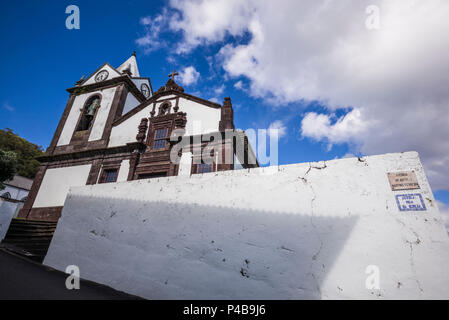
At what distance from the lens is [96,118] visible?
1438 centimetres

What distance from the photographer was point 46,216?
39.1ft

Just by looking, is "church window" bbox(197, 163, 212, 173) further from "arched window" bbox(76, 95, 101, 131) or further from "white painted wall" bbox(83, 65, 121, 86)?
"white painted wall" bbox(83, 65, 121, 86)

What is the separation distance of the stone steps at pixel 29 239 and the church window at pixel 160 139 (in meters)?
5.68

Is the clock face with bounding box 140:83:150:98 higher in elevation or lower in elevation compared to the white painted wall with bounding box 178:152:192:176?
higher

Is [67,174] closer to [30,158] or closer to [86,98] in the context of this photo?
[86,98]

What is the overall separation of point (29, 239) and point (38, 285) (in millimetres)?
4649

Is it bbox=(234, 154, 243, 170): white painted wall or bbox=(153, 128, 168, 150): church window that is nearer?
bbox=(234, 154, 243, 170): white painted wall

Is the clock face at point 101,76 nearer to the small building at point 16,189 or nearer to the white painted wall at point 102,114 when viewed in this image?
the white painted wall at point 102,114

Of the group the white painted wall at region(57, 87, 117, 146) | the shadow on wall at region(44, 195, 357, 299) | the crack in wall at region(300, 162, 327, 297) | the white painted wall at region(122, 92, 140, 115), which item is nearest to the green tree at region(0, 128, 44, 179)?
the white painted wall at region(57, 87, 117, 146)

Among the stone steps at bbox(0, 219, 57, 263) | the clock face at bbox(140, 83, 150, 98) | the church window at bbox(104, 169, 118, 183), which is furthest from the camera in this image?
→ the clock face at bbox(140, 83, 150, 98)

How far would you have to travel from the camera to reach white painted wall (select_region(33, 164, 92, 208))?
12.2 m

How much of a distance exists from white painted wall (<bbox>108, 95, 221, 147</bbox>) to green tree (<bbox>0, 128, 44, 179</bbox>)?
23.9 m

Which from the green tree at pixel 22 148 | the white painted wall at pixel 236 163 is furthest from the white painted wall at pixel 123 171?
the green tree at pixel 22 148
